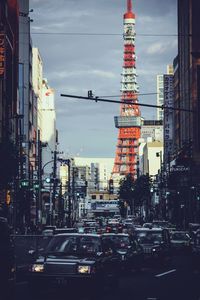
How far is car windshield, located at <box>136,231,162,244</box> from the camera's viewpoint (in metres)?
42.2

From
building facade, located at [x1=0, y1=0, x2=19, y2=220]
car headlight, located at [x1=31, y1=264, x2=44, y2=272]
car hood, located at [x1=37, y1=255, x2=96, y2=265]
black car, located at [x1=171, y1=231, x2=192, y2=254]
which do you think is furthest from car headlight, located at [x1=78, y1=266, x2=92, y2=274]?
building facade, located at [x1=0, y1=0, x2=19, y2=220]

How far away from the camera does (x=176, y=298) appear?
23266mm

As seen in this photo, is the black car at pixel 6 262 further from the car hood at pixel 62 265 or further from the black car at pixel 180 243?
the black car at pixel 180 243

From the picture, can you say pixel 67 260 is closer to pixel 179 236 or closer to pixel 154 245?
pixel 154 245

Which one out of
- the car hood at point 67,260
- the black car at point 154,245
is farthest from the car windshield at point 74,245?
the black car at point 154,245

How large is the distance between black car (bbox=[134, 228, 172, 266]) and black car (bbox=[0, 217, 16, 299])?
69.7ft

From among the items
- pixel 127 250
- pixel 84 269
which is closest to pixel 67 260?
pixel 84 269

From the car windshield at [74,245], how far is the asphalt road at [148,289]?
45.5 inches

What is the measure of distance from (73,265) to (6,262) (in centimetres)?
375

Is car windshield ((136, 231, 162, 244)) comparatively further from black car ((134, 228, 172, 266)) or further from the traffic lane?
the traffic lane

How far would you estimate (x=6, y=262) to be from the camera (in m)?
18.8

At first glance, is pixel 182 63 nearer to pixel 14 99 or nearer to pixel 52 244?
pixel 14 99

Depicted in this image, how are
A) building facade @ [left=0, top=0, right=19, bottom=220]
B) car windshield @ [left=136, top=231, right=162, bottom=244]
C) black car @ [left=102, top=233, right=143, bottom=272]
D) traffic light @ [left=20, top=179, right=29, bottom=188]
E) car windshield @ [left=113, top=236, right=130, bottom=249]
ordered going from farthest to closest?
traffic light @ [left=20, top=179, right=29, bottom=188] < building facade @ [left=0, top=0, right=19, bottom=220] < car windshield @ [left=136, top=231, right=162, bottom=244] < car windshield @ [left=113, top=236, right=130, bottom=249] < black car @ [left=102, top=233, right=143, bottom=272]

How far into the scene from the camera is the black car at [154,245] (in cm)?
4053
